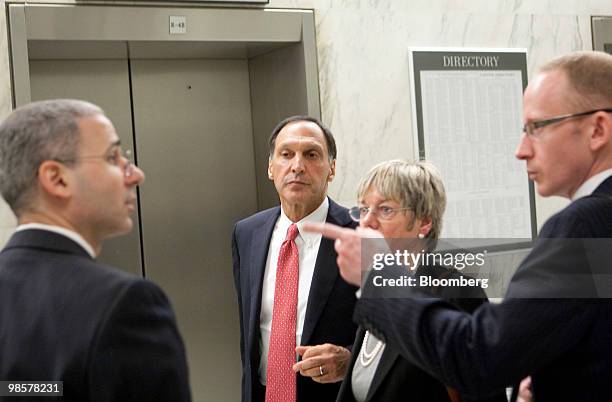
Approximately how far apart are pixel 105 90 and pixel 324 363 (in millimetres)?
→ 1918

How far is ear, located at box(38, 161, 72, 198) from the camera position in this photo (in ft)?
5.74

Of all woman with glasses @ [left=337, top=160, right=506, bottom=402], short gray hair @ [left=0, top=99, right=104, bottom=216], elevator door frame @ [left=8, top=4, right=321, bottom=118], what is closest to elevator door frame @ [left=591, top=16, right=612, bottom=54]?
elevator door frame @ [left=8, top=4, right=321, bottom=118]

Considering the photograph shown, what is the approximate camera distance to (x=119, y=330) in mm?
1624

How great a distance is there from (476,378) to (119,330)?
0.72 metres

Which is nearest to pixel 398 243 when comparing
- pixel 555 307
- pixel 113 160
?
pixel 555 307

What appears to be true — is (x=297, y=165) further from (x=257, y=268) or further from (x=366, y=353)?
(x=366, y=353)

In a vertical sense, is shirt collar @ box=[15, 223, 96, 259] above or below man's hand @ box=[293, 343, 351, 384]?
above

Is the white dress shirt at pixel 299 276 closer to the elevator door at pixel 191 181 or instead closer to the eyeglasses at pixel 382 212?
the eyeglasses at pixel 382 212

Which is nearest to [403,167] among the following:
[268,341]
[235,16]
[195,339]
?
[268,341]

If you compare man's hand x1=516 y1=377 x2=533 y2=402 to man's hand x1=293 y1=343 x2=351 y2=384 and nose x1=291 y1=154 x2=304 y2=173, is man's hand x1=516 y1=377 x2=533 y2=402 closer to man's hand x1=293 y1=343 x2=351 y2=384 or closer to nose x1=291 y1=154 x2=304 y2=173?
man's hand x1=293 y1=343 x2=351 y2=384

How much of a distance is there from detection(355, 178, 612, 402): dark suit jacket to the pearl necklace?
0.65 m

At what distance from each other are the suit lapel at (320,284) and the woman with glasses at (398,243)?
423 mm

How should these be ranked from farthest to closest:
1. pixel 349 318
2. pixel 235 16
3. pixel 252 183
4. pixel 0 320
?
pixel 252 183, pixel 235 16, pixel 349 318, pixel 0 320

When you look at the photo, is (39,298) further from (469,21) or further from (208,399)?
(469,21)
